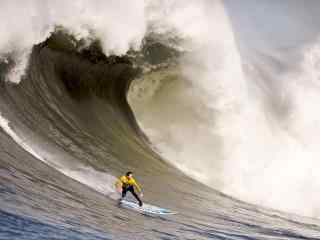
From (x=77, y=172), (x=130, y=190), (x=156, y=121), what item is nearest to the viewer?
(x=130, y=190)

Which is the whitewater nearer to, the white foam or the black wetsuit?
the white foam

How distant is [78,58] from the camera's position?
46.3 ft

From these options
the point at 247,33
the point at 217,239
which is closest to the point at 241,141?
the point at 217,239

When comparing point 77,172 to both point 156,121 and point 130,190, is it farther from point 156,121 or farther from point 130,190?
point 156,121

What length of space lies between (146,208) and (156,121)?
22.6ft

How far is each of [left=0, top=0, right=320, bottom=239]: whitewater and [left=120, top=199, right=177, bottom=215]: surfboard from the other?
0.69ft

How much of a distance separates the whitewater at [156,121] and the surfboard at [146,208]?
0.69 ft

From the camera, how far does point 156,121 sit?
51.8 feet

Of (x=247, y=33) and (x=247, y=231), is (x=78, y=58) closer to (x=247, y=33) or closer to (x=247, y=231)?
(x=247, y=231)

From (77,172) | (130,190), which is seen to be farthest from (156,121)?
(130,190)

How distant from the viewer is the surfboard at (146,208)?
28.8 feet

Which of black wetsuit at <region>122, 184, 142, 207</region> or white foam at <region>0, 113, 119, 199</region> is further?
white foam at <region>0, 113, 119, 199</region>

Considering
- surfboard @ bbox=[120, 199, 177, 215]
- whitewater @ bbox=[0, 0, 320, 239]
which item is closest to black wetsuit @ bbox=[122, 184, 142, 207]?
surfboard @ bbox=[120, 199, 177, 215]

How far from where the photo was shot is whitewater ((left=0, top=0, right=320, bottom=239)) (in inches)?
339
